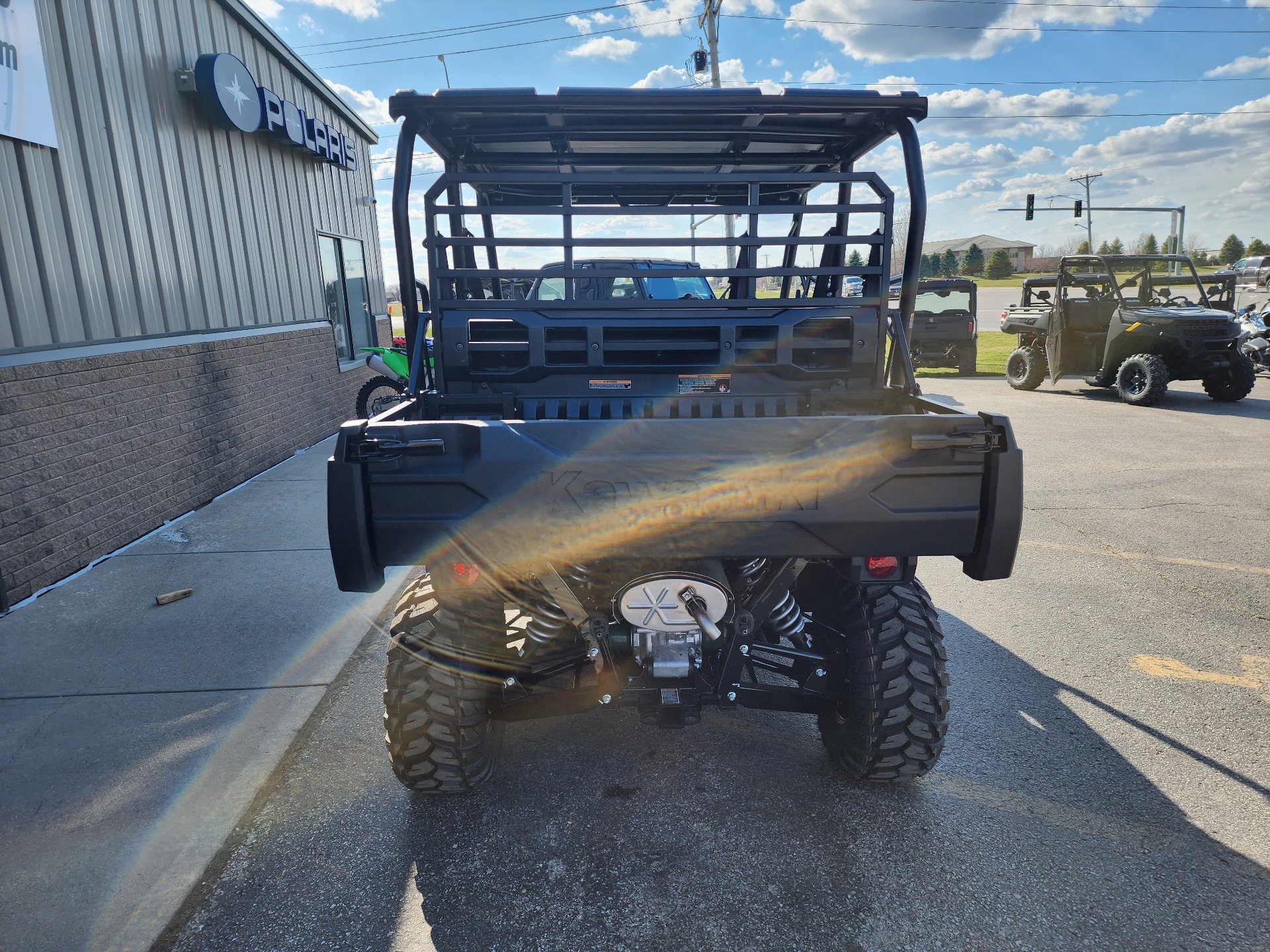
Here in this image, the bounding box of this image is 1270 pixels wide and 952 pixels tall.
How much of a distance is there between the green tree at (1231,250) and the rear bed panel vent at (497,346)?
94597 millimetres

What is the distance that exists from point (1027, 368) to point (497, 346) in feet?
41.3

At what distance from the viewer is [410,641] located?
261 centimetres

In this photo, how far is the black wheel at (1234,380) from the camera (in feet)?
36.1

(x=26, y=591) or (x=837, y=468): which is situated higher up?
(x=837, y=468)

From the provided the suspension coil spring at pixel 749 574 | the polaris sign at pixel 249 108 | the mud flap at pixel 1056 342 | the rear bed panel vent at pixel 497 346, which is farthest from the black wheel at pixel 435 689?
the mud flap at pixel 1056 342

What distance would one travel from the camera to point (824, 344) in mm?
3234

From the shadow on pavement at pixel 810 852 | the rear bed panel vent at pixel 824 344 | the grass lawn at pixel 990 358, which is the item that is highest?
the rear bed panel vent at pixel 824 344

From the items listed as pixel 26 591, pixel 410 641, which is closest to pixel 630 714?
pixel 410 641

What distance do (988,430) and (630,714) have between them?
6.58 feet

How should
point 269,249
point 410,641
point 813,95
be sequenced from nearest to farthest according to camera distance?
point 410,641, point 813,95, point 269,249

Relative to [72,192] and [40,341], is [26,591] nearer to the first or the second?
[40,341]

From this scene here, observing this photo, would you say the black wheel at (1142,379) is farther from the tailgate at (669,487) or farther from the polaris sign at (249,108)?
the polaris sign at (249,108)

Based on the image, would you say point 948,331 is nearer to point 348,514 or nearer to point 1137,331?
point 1137,331

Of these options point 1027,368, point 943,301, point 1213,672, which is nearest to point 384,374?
point 1213,672
